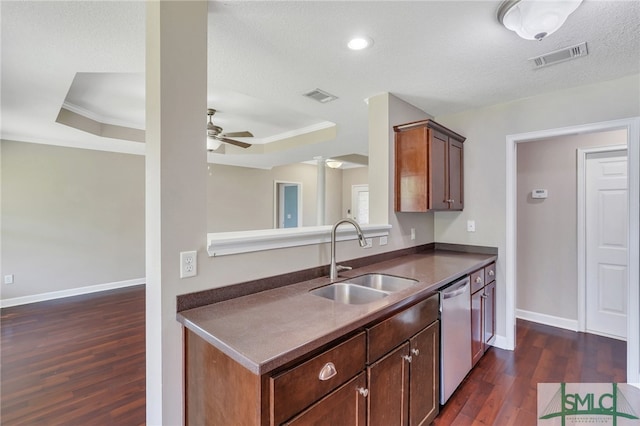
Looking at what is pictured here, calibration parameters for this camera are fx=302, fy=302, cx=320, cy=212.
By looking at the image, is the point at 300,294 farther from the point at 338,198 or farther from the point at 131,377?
the point at 338,198

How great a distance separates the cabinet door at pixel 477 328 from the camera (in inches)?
94.5

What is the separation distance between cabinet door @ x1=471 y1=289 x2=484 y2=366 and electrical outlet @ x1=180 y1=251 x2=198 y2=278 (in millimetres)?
2092

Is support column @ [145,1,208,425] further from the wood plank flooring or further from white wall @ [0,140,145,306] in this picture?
white wall @ [0,140,145,306]

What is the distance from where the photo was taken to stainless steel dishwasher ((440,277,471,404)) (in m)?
1.95

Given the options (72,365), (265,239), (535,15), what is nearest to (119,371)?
(72,365)

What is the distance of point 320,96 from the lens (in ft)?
9.57

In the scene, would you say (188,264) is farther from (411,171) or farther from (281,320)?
(411,171)

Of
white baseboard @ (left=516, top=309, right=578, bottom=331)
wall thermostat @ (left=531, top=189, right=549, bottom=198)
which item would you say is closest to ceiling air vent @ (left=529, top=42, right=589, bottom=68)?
wall thermostat @ (left=531, top=189, right=549, bottom=198)

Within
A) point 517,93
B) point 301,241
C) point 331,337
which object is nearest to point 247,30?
point 301,241

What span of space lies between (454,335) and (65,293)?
547 cm

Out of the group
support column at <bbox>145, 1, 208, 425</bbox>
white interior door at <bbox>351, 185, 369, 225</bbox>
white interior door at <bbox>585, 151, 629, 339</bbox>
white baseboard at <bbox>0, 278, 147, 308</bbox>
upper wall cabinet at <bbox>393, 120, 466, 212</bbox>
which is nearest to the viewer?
support column at <bbox>145, 1, 208, 425</bbox>

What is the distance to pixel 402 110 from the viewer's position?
3016 mm

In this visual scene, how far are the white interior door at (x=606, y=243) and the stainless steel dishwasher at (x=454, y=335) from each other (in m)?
2.04

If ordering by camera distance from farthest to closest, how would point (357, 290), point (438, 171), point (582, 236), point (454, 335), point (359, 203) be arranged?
point (359, 203) < point (582, 236) < point (438, 171) < point (454, 335) < point (357, 290)
